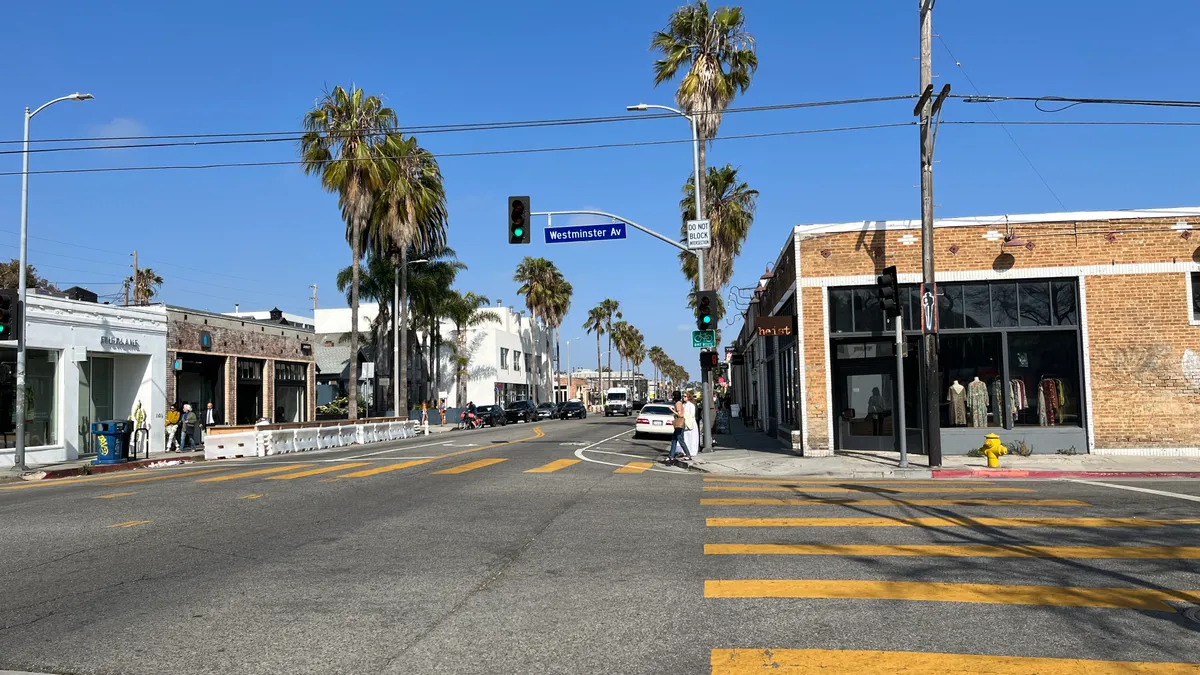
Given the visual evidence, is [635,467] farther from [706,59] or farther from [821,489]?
[706,59]

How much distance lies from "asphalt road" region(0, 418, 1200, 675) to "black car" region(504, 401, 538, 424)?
4471cm

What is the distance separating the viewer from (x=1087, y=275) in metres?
21.7

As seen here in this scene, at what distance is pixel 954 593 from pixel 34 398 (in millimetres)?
27476

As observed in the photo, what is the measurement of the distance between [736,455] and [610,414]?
2019 inches

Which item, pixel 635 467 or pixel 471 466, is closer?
pixel 471 466

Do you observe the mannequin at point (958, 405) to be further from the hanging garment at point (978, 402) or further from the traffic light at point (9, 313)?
the traffic light at point (9, 313)

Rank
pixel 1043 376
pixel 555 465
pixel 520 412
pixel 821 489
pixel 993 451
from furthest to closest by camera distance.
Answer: pixel 520 412, pixel 1043 376, pixel 555 465, pixel 993 451, pixel 821 489

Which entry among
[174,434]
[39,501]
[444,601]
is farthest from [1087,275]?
[174,434]

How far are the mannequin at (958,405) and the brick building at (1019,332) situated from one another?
0.11 feet

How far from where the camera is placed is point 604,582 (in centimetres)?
786

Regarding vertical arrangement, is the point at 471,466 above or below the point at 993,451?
below

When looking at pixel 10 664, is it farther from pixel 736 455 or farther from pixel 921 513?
pixel 736 455

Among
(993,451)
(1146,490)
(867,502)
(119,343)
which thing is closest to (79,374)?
(119,343)

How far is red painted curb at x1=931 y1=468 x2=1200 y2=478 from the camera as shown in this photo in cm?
1741
